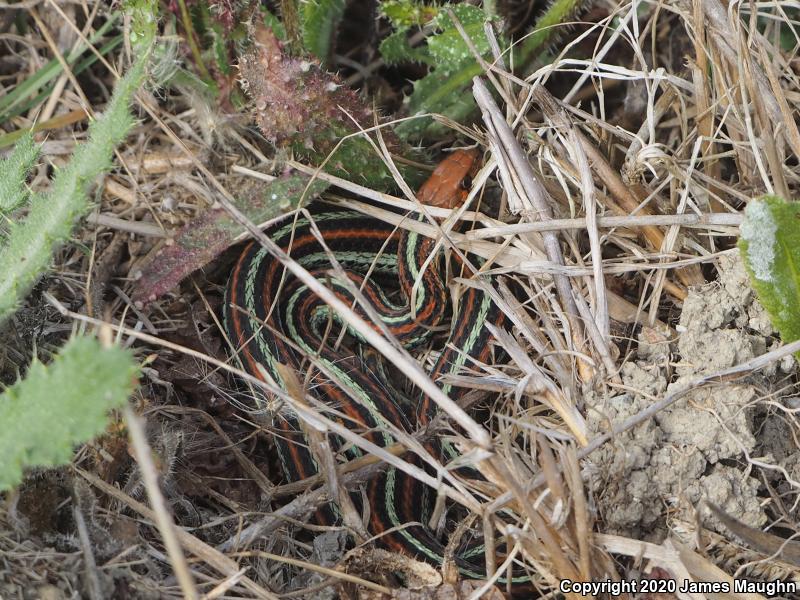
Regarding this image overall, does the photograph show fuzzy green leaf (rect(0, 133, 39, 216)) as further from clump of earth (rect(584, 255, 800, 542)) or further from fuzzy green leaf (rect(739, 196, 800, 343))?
fuzzy green leaf (rect(739, 196, 800, 343))

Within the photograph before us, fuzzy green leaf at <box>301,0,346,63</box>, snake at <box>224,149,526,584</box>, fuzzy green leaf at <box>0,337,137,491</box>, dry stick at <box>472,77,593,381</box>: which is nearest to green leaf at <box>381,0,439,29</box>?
fuzzy green leaf at <box>301,0,346,63</box>

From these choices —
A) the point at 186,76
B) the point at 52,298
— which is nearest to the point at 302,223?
the point at 186,76

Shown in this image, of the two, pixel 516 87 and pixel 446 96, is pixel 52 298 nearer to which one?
pixel 446 96

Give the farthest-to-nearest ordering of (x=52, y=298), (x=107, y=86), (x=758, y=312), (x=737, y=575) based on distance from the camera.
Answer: (x=107, y=86) < (x=52, y=298) < (x=758, y=312) < (x=737, y=575)

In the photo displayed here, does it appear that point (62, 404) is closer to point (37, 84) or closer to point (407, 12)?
point (407, 12)

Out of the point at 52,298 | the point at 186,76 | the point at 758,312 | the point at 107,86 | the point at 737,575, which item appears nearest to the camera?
the point at 737,575

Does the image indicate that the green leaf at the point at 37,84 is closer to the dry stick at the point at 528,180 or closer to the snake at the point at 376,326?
the snake at the point at 376,326

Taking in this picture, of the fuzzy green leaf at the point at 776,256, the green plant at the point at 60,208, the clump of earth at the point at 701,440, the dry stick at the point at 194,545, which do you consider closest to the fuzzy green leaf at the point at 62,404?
the green plant at the point at 60,208
